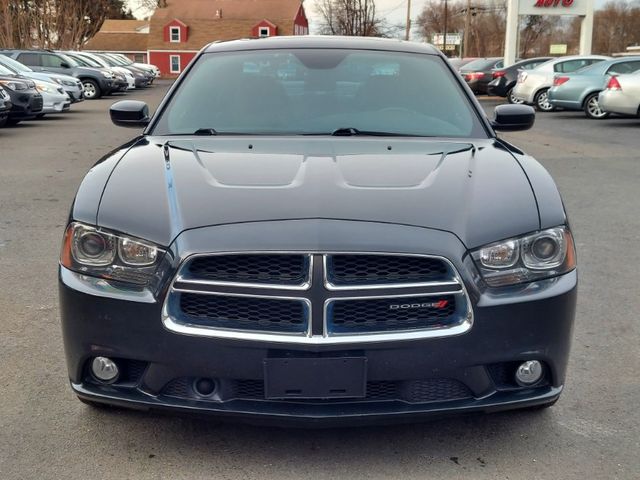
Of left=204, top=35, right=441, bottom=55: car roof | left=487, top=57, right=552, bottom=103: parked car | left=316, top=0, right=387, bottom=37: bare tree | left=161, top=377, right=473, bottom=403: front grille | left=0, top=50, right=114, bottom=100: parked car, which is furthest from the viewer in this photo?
left=316, top=0, right=387, bottom=37: bare tree

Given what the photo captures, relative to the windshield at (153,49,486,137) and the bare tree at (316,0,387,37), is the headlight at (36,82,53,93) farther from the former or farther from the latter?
Answer: the bare tree at (316,0,387,37)

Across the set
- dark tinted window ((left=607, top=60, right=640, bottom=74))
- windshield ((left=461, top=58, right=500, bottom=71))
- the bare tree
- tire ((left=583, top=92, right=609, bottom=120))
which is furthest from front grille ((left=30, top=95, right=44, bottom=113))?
the bare tree

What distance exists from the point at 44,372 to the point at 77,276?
3.68 feet

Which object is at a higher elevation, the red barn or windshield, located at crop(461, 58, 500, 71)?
the red barn

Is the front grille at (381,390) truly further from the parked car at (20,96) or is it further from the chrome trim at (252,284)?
the parked car at (20,96)

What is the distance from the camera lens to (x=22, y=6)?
45500mm

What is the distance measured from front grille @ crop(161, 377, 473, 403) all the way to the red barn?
69.9m

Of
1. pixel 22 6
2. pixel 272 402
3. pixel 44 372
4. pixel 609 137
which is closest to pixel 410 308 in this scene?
pixel 272 402

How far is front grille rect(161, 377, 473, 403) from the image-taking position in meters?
2.68

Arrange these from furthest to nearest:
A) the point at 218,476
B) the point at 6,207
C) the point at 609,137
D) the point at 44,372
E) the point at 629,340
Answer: the point at 609,137 < the point at 6,207 < the point at 629,340 < the point at 44,372 < the point at 218,476

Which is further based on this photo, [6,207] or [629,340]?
[6,207]

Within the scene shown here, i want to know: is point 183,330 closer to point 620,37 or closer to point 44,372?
point 44,372

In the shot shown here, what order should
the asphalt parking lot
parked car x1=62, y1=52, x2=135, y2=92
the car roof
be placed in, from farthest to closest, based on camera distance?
parked car x1=62, y1=52, x2=135, y2=92 → the car roof → the asphalt parking lot

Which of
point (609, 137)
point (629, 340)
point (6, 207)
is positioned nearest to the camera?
point (629, 340)
